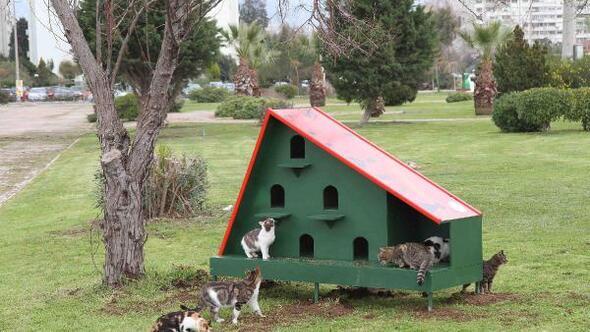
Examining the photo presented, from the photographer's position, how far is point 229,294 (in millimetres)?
8484

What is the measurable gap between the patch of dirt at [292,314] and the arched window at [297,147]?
4.48 feet

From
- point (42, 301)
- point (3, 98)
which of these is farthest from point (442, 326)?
point (3, 98)

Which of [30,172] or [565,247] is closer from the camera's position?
[565,247]

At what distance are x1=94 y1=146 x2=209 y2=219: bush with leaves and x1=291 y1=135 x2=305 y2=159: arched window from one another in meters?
6.61

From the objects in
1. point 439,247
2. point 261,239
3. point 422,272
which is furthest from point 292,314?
point 439,247

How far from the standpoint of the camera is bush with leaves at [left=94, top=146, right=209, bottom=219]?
1588 centimetres

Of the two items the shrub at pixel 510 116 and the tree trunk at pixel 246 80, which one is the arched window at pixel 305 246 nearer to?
the shrub at pixel 510 116

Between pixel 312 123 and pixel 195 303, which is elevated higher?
pixel 312 123

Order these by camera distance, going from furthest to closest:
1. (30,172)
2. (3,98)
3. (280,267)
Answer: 1. (3,98)
2. (30,172)
3. (280,267)

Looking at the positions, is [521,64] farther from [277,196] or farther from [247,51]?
[277,196]

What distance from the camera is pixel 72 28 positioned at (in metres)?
10.0

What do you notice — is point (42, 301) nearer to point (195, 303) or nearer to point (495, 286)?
point (195, 303)

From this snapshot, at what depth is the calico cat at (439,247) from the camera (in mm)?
8656

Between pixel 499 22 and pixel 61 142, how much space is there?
64.4ft
